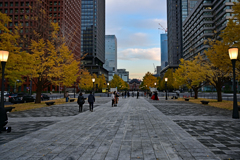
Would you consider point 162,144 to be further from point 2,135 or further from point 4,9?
point 4,9

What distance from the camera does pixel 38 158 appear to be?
15.4 ft

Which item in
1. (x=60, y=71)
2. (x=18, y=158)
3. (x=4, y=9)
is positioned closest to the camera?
(x=18, y=158)

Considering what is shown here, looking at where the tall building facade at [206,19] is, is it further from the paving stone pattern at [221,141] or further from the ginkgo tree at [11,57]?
the paving stone pattern at [221,141]

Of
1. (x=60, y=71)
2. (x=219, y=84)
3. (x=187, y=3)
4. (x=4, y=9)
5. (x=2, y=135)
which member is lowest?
(x=2, y=135)

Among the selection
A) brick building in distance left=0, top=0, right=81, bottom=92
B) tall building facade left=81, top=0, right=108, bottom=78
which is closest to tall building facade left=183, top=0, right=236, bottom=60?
brick building in distance left=0, top=0, right=81, bottom=92

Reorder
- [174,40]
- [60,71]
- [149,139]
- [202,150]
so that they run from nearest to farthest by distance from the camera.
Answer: [202,150], [149,139], [60,71], [174,40]

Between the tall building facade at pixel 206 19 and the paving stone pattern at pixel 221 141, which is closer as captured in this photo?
the paving stone pattern at pixel 221 141

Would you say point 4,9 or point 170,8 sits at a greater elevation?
point 170,8

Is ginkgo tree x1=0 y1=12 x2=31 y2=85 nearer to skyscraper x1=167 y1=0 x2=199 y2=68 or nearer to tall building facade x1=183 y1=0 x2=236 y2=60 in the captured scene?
tall building facade x1=183 y1=0 x2=236 y2=60

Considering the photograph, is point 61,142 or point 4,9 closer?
point 61,142

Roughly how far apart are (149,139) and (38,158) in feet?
12.8

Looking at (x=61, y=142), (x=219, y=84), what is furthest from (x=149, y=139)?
(x=219, y=84)

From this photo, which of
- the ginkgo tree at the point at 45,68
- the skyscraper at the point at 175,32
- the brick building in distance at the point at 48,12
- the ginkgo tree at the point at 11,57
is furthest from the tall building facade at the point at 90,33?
the ginkgo tree at the point at 11,57

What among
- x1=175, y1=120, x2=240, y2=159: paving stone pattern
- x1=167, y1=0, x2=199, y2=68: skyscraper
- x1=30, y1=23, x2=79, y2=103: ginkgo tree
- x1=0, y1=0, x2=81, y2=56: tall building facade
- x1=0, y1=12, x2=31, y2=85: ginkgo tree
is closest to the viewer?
x1=175, y1=120, x2=240, y2=159: paving stone pattern
